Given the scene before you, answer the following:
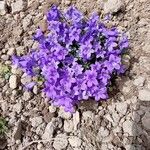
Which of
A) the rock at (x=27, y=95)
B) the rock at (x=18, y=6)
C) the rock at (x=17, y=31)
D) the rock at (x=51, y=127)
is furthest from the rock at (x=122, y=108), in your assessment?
the rock at (x=18, y=6)

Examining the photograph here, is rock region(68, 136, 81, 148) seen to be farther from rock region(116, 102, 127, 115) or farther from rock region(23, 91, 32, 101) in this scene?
rock region(23, 91, 32, 101)

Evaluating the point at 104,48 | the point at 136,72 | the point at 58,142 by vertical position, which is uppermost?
the point at 104,48

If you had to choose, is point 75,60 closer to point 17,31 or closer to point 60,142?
point 60,142

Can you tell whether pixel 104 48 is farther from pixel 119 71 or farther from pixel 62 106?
pixel 62 106

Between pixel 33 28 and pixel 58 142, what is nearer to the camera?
pixel 58 142

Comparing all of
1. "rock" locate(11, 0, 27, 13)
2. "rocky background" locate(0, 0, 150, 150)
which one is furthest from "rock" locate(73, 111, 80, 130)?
"rock" locate(11, 0, 27, 13)

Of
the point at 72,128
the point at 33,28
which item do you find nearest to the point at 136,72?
the point at 72,128
